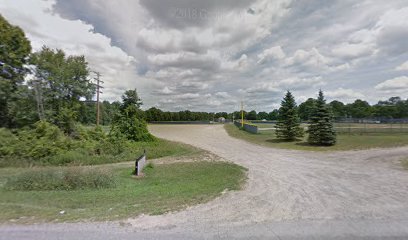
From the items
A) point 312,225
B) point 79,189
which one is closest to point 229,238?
point 312,225

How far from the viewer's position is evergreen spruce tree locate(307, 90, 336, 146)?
59.2 ft

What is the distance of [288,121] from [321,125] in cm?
401

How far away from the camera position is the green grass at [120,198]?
14.1 ft

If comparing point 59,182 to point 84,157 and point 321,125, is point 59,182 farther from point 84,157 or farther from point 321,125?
point 321,125

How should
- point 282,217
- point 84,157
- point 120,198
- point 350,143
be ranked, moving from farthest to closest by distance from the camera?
1. point 350,143
2. point 84,157
3. point 120,198
4. point 282,217

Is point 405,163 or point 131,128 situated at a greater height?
point 131,128

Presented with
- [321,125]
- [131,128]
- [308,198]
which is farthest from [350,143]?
[131,128]

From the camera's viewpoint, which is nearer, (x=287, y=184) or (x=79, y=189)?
(x=79, y=189)

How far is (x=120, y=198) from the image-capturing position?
5.51 metres

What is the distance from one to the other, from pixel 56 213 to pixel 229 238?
387cm

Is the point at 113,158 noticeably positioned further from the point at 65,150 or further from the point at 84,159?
the point at 65,150

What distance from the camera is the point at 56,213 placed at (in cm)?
436

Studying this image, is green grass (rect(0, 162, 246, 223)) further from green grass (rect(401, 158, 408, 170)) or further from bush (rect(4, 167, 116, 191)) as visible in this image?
green grass (rect(401, 158, 408, 170))

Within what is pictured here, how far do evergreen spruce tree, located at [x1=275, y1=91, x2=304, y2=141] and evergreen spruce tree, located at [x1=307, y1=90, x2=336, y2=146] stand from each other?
2.58 meters
